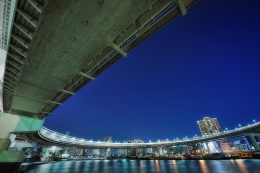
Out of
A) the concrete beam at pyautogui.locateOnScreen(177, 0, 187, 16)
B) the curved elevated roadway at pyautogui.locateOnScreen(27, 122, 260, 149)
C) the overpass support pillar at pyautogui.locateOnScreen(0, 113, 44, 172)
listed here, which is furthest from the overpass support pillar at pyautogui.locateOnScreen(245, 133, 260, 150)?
the overpass support pillar at pyautogui.locateOnScreen(0, 113, 44, 172)

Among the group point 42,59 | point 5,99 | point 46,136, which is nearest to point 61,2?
point 42,59

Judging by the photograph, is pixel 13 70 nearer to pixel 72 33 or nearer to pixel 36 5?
pixel 72 33

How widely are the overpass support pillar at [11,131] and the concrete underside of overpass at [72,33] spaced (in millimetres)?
9742

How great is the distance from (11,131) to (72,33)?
23457 mm

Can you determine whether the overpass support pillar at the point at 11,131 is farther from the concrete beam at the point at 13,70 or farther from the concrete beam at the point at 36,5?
the concrete beam at the point at 36,5

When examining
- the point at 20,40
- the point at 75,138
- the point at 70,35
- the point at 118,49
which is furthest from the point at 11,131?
the point at 75,138

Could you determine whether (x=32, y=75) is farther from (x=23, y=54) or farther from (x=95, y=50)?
(x=95, y=50)

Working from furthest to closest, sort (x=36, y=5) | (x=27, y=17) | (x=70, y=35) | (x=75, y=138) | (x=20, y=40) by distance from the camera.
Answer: (x=75, y=138) < (x=20, y=40) < (x=70, y=35) < (x=27, y=17) < (x=36, y=5)

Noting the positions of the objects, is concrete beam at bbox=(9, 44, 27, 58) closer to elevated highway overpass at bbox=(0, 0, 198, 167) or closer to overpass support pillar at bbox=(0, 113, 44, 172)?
elevated highway overpass at bbox=(0, 0, 198, 167)

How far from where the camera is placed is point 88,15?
8.63m

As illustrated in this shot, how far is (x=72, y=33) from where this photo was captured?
32.4ft

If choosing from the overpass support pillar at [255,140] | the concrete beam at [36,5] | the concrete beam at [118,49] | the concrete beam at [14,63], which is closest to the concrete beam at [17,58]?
the concrete beam at [14,63]

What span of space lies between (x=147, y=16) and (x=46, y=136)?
224ft

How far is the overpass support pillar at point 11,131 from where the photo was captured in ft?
58.0
